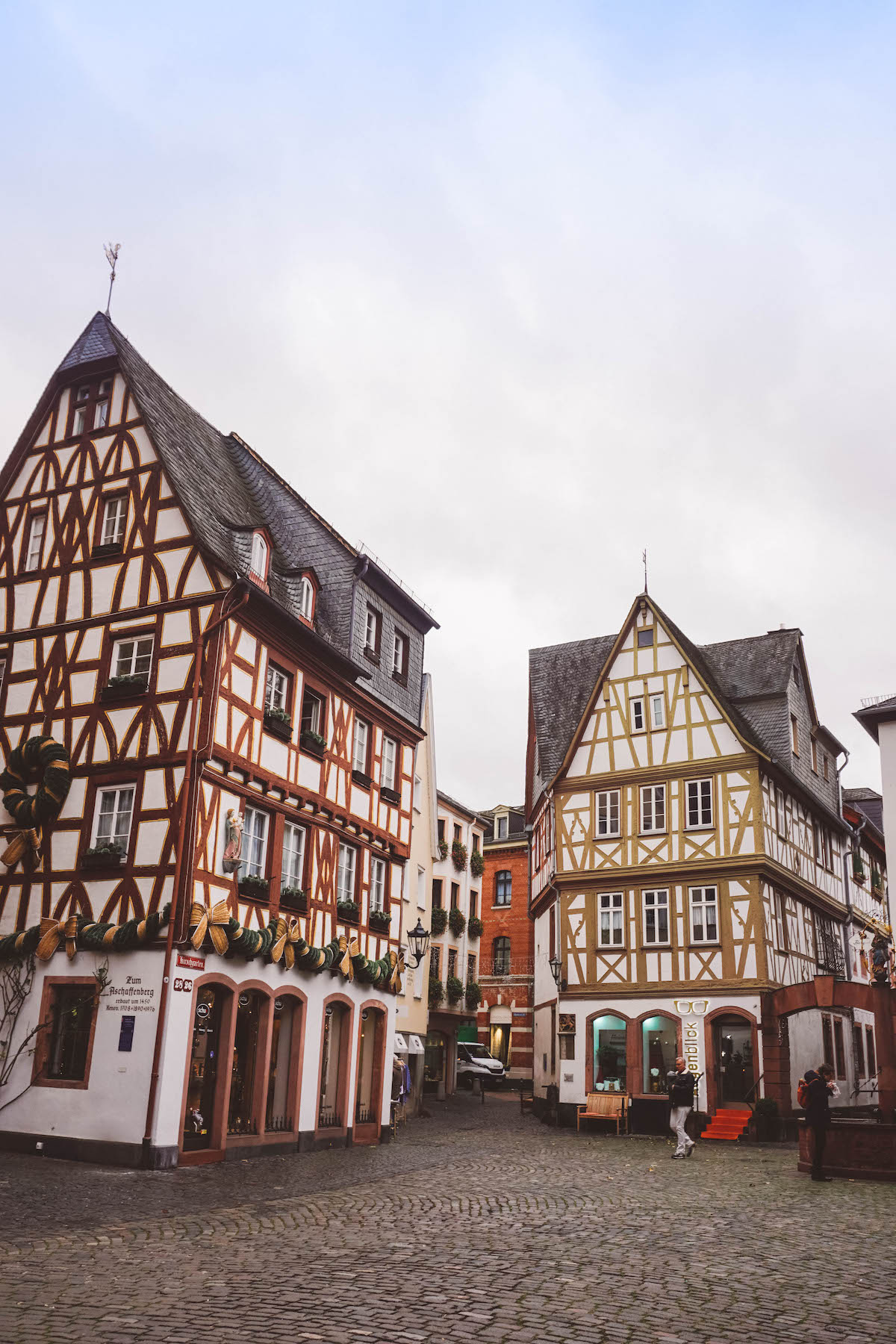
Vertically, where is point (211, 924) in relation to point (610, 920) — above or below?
below

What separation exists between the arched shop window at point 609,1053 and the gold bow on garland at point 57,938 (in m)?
17.3

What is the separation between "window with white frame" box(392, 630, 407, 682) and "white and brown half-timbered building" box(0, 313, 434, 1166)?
92cm

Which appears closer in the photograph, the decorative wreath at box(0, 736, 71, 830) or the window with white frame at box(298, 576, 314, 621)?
the decorative wreath at box(0, 736, 71, 830)

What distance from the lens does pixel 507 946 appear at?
173ft

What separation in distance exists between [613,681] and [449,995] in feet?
45.6

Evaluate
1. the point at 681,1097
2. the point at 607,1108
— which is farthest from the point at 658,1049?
the point at 681,1097

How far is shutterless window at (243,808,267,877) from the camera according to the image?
20406mm

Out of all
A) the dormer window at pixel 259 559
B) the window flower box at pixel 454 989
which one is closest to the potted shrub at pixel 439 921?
the window flower box at pixel 454 989

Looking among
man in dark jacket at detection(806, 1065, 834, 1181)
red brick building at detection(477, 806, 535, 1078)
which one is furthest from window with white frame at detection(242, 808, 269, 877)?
red brick building at detection(477, 806, 535, 1078)

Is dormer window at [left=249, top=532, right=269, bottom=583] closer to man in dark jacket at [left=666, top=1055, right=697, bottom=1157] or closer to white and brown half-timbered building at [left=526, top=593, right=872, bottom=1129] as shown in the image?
man in dark jacket at [left=666, top=1055, right=697, bottom=1157]

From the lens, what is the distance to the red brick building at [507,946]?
51031 mm

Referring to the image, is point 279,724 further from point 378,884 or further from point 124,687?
point 378,884

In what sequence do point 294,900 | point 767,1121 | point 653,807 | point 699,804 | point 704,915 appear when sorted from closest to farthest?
point 294,900 < point 767,1121 < point 704,915 < point 699,804 < point 653,807

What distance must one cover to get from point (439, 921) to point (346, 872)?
1779cm
